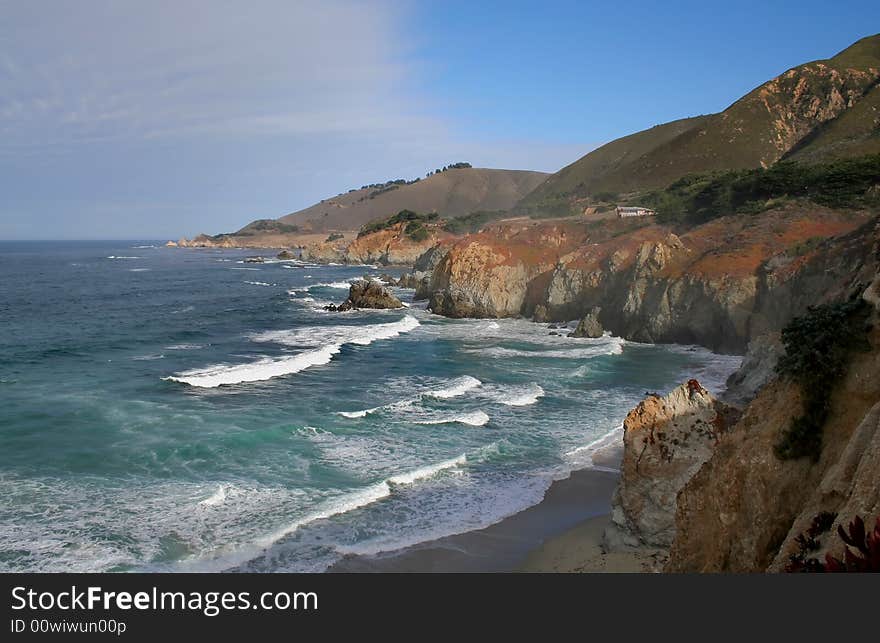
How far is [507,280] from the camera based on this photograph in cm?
5334

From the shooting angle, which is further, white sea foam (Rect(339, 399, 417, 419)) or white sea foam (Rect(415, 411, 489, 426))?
white sea foam (Rect(339, 399, 417, 419))

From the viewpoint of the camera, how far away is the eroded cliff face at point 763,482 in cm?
880

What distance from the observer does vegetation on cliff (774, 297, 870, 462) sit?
909cm

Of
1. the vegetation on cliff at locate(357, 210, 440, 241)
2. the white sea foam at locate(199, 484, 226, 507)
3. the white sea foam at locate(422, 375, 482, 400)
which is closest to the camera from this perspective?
the white sea foam at locate(199, 484, 226, 507)

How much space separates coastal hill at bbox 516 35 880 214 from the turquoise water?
214ft

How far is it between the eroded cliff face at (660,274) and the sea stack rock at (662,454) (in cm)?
1515

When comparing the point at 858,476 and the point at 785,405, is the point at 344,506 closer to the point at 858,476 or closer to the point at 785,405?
the point at 785,405

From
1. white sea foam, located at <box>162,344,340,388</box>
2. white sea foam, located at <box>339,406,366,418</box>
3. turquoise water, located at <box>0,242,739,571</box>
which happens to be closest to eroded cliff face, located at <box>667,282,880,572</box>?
turquoise water, located at <box>0,242,739,571</box>

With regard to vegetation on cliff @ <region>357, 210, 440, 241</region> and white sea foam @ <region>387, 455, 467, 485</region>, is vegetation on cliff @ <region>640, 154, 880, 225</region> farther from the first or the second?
vegetation on cliff @ <region>357, 210, 440, 241</region>

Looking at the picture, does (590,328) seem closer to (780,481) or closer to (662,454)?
(662,454)

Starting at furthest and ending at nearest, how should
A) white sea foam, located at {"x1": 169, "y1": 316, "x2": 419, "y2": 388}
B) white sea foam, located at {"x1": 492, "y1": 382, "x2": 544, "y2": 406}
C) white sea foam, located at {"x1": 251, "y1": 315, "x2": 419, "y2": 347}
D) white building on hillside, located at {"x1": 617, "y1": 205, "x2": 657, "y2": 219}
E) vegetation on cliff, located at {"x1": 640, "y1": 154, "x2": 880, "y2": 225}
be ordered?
1. white building on hillside, located at {"x1": 617, "y1": 205, "x2": 657, "y2": 219}
2. vegetation on cliff, located at {"x1": 640, "y1": 154, "x2": 880, "y2": 225}
3. white sea foam, located at {"x1": 251, "y1": 315, "x2": 419, "y2": 347}
4. white sea foam, located at {"x1": 169, "y1": 316, "x2": 419, "y2": 388}
5. white sea foam, located at {"x1": 492, "y1": 382, "x2": 544, "y2": 406}

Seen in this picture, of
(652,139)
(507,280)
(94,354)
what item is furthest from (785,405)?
(652,139)

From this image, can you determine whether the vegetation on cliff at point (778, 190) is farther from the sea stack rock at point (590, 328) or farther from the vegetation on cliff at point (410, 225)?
the vegetation on cliff at point (410, 225)

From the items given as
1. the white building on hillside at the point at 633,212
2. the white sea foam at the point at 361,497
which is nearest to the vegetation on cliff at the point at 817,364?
the white sea foam at the point at 361,497
